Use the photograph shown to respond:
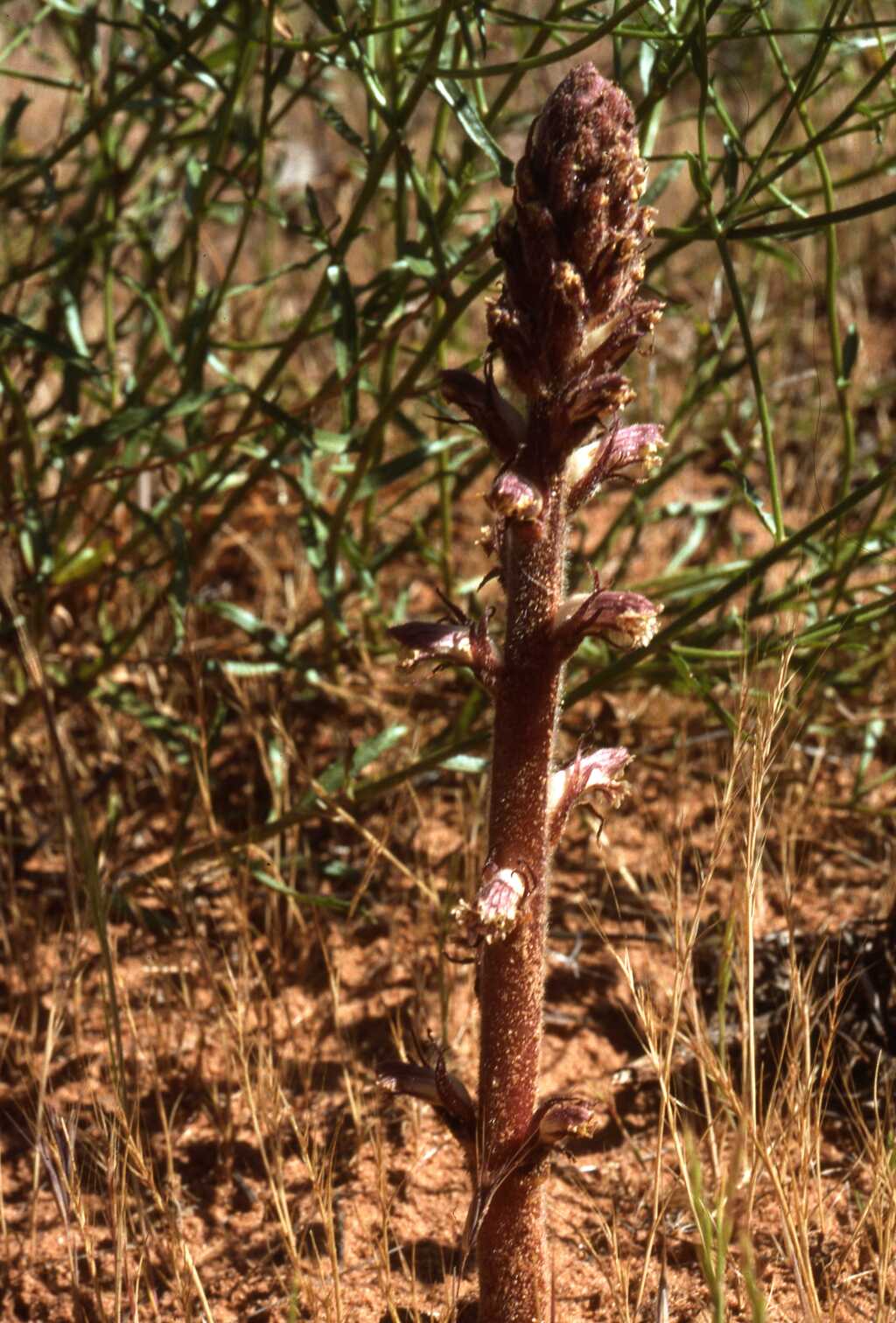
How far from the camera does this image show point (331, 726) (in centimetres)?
302

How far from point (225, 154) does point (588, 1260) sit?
2.06m

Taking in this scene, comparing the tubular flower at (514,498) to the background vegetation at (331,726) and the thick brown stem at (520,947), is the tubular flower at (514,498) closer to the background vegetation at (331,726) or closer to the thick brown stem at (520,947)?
the thick brown stem at (520,947)

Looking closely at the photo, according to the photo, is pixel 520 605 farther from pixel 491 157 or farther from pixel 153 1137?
pixel 153 1137

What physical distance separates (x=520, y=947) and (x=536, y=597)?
1.28 feet

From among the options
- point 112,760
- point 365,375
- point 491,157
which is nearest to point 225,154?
point 365,375

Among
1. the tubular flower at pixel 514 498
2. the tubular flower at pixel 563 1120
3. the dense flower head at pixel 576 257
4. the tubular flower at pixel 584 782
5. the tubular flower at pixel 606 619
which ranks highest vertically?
the dense flower head at pixel 576 257

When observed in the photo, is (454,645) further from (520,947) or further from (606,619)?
(520,947)

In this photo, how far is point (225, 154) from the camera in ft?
9.10

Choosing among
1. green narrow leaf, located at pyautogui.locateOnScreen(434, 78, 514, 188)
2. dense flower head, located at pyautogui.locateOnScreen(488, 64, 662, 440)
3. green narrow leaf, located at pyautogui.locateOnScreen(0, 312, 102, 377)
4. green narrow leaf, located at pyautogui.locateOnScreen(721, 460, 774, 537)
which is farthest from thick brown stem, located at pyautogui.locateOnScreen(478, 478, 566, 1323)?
green narrow leaf, located at pyautogui.locateOnScreen(0, 312, 102, 377)

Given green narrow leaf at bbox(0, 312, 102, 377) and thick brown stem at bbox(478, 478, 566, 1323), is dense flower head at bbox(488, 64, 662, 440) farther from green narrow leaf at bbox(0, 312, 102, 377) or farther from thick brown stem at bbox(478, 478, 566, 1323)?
green narrow leaf at bbox(0, 312, 102, 377)

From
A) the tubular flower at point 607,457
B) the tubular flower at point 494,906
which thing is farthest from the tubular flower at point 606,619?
the tubular flower at point 494,906

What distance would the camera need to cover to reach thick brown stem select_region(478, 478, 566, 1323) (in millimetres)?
1518

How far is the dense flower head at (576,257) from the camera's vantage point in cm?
137

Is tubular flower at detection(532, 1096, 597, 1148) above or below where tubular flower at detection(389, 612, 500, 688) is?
below
